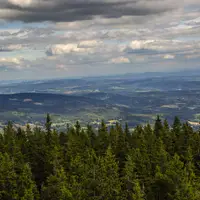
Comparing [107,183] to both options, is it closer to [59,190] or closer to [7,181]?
[59,190]

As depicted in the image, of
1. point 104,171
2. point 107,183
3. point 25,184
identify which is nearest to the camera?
point 107,183

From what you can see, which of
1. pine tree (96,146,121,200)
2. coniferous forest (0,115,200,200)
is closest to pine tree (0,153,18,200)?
coniferous forest (0,115,200,200)

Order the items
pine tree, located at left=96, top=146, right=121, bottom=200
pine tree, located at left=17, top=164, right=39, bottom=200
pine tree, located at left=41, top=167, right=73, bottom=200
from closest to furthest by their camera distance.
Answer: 1. pine tree, located at left=41, top=167, right=73, bottom=200
2. pine tree, located at left=96, top=146, right=121, bottom=200
3. pine tree, located at left=17, top=164, right=39, bottom=200

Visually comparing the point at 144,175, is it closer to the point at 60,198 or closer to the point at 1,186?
the point at 60,198

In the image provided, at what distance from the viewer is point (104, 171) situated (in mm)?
63219

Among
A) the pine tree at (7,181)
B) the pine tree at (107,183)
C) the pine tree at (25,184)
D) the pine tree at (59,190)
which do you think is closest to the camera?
the pine tree at (59,190)

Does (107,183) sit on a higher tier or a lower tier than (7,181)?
lower

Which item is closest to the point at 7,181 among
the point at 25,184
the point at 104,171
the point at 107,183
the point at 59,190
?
the point at 25,184

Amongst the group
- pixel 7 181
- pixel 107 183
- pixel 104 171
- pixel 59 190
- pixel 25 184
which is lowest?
pixel 59 190

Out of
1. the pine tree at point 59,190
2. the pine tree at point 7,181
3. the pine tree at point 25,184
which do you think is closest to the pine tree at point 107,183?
the pine tree at point 59,190

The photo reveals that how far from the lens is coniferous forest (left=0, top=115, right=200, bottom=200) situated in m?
59.4

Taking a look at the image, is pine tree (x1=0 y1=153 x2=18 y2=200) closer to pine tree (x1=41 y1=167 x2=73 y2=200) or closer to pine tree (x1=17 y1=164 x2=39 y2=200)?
pine tree (x1=17 y1=164 x2=39 y2=200)

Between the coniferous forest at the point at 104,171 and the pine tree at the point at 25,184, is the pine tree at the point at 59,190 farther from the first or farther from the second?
the pine tree at the point at 25,184

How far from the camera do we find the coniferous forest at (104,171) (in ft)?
195
